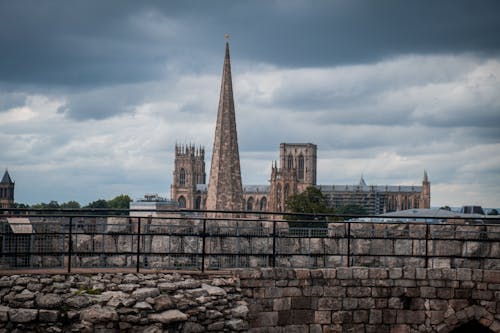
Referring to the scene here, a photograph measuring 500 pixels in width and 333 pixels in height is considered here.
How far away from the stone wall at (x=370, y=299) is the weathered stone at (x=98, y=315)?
281cm

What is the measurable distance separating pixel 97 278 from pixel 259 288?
298 cm

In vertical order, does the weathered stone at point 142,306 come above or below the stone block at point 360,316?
above

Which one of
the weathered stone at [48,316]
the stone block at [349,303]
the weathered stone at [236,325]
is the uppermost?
the weathered stone at [48,316]

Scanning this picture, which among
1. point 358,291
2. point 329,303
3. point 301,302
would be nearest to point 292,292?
point 301,302

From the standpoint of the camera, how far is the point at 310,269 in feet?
47.9

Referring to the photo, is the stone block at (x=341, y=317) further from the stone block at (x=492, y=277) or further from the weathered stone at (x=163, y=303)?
the weathered stone at (x=163, y=303)

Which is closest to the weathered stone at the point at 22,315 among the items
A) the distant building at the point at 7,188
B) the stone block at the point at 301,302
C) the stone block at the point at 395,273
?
the stone block at the point at 301,302

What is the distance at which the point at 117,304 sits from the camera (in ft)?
39.3

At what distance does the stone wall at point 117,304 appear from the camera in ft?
38.2

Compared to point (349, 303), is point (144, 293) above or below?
above

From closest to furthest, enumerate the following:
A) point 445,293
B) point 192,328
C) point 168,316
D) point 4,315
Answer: point 4,315, point 168,316, point 192,328, point 445,293

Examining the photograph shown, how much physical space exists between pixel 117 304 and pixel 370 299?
5.21 meters

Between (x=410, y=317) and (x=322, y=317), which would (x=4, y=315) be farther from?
(x=410, y=317)

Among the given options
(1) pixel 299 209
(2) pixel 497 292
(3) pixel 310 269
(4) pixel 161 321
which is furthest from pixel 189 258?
(1) pixel 299 209
